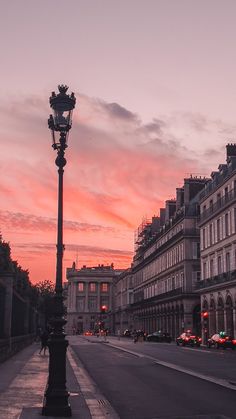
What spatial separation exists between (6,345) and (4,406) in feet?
45.6

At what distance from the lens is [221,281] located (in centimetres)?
6234

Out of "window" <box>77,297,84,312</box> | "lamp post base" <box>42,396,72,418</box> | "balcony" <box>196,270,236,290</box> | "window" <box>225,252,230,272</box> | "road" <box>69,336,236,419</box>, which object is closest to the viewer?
"lamp post base" <box>42,396,72,418</box>

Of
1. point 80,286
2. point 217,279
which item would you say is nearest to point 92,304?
point 80,286

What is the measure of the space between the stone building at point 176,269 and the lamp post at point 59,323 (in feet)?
225

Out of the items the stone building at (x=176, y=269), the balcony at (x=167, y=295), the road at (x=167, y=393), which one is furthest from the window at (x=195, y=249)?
the road at (x=167, y=393)

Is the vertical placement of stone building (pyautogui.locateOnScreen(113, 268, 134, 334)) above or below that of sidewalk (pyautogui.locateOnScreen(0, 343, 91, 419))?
above

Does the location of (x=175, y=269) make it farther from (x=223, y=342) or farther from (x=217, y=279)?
(x=223, y=342)

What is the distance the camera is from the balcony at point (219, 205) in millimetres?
60100

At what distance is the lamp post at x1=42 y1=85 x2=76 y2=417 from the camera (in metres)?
10.8

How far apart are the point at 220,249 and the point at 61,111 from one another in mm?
54284

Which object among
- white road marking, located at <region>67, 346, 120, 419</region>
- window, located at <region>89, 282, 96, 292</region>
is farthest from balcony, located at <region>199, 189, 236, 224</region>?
window, located at <region>89, 282, 96, 292</region>

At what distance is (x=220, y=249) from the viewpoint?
212 feet

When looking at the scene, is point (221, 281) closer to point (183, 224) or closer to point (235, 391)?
point (183, 224)

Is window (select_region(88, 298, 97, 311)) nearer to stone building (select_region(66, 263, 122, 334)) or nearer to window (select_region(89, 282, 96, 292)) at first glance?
stone building (select_region(66, 263, 122, 334))
